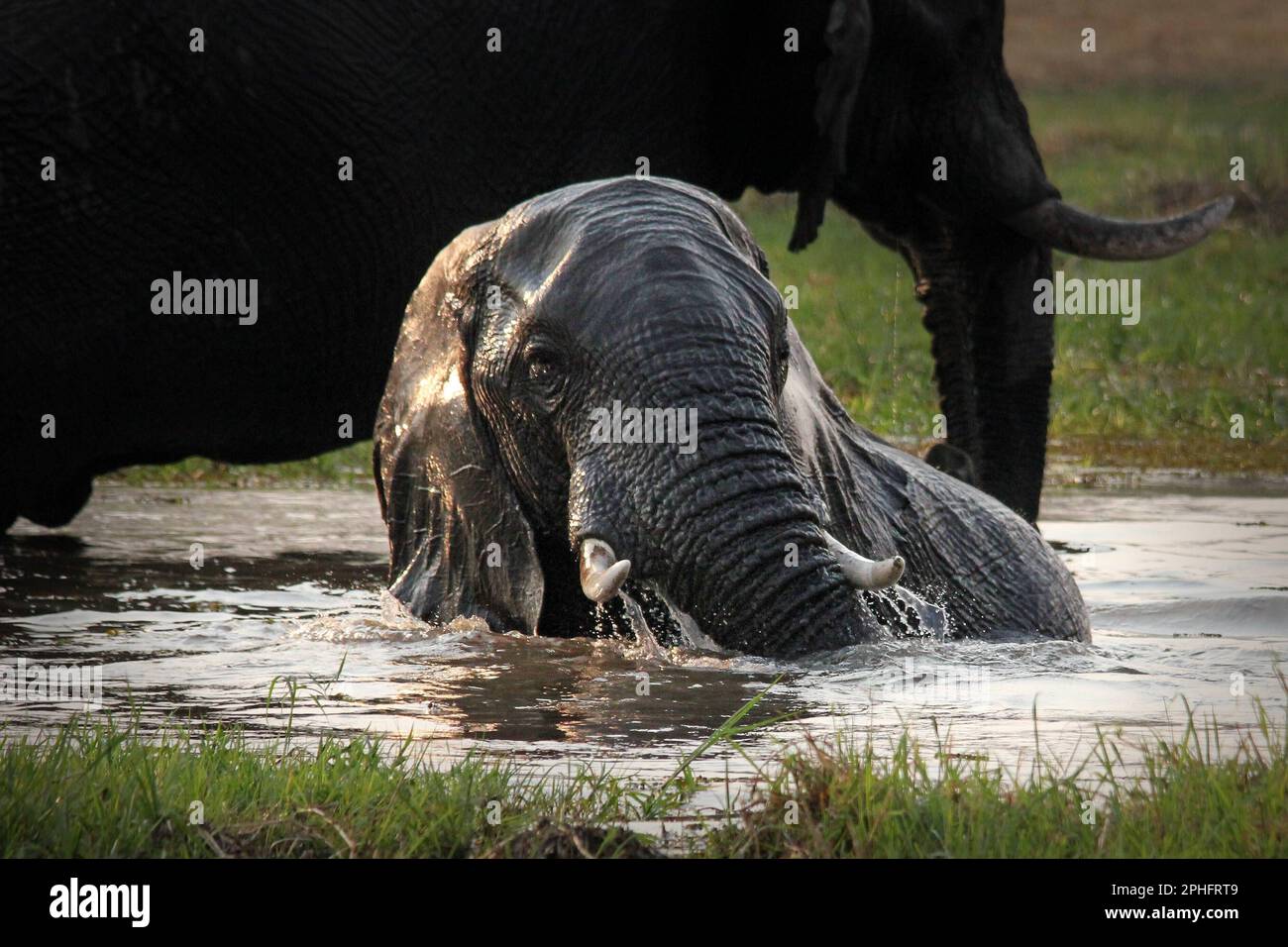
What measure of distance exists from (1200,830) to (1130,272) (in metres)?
15.5

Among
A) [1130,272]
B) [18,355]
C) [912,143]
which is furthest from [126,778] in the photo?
[1130,272]

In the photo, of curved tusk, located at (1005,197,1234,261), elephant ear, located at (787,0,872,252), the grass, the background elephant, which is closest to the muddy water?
the background elephant

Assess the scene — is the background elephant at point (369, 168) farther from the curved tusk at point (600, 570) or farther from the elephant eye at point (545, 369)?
the curved tusk at point (600, 570)

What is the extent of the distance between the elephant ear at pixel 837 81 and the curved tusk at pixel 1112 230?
80cm

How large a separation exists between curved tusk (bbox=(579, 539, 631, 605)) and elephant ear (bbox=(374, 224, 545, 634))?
589 millimetres

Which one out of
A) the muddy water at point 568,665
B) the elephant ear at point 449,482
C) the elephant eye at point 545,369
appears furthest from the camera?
the elephant ear at point 449,482

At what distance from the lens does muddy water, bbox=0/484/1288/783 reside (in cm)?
526

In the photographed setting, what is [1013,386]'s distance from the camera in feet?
30.5

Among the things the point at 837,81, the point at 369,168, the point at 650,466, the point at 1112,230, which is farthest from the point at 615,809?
the point at 1112,230

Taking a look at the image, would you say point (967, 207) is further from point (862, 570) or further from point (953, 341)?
point (862, 570)

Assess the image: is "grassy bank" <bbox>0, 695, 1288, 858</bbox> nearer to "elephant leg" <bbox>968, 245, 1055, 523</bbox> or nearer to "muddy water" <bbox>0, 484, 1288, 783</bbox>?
"muddy water" <bbox>0, 484, 1288, 783</bbox>

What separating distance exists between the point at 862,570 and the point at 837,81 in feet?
12.8

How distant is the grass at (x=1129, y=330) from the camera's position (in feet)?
40.9

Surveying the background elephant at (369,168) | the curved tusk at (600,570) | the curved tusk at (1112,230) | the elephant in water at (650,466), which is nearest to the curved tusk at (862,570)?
the elephant in water at (650,466)
